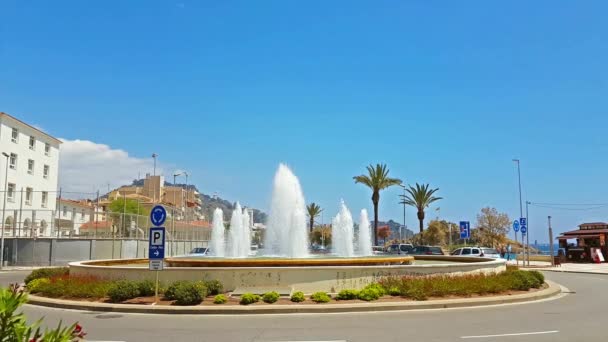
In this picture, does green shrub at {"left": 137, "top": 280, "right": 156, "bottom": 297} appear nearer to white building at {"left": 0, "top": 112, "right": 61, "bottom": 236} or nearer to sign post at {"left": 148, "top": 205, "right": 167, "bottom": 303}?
sign post at {"left": 148, "top": 205, "right": 167, "bottom": 303}

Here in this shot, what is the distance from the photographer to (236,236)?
29.7 meters

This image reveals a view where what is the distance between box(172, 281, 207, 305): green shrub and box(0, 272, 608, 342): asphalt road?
49.3 inches

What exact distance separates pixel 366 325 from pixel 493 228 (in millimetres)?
76570

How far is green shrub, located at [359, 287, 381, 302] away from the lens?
1644cm

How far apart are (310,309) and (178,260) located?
6.75m

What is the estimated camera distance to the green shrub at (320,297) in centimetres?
1611

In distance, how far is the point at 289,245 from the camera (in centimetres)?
2677

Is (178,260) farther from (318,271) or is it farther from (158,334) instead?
(158,334)

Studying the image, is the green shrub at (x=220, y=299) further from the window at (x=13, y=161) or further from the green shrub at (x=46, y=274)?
the window at (x=13, y=161)

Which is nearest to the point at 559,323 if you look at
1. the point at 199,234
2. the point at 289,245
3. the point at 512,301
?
the point at 512,301

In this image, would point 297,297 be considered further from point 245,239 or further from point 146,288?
point 245,239

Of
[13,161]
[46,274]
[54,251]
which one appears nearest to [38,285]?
[46,274]

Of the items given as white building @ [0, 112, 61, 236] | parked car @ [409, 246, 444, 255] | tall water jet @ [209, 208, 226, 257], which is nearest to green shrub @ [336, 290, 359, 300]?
tall water jet @ [209, 208, 226, 257]

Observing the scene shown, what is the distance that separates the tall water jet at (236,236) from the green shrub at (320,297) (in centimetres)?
1329
